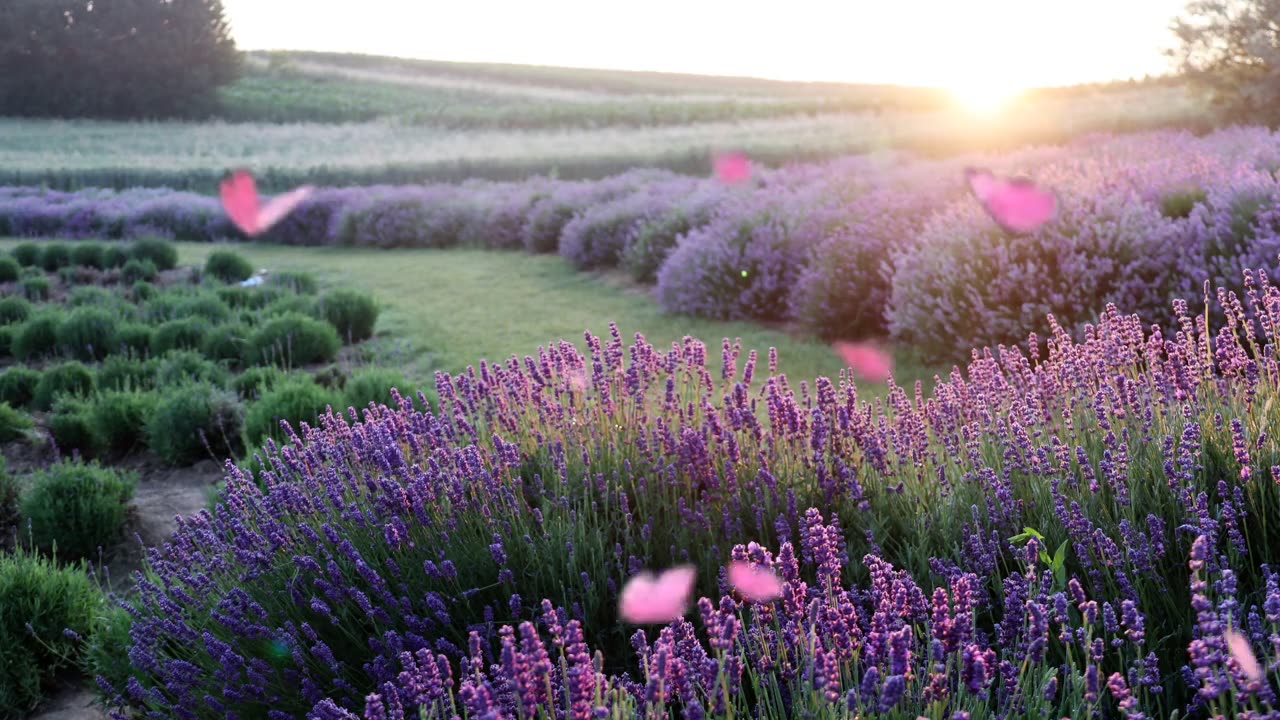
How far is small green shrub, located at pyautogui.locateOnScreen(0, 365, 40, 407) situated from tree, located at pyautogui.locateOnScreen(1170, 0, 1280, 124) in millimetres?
15768

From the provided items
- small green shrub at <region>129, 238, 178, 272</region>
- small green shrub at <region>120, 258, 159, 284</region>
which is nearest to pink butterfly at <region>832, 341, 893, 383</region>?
Answer: small green shrub at <region>120, 258, 159, 284</region>

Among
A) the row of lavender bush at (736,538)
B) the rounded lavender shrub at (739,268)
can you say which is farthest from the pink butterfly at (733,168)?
the row of lavender bush at (736,538)

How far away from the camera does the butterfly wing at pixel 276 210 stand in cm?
1752

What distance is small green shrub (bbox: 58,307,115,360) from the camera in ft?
26.9

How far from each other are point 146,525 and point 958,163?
762 cm

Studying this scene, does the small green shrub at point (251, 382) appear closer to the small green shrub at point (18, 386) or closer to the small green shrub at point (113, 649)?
the small green shrub at point (18, 386)

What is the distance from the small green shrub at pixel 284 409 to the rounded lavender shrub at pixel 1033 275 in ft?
11.8

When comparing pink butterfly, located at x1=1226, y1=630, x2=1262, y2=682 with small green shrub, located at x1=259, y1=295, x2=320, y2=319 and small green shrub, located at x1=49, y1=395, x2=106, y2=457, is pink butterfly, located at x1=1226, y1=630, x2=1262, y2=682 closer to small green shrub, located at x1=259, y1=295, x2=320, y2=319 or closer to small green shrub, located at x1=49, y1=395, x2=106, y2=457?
small green shrub, located at x1=49, y1=395, x2=106, y2=457

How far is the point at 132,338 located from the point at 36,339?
93 cm

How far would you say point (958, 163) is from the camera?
31.1 feet

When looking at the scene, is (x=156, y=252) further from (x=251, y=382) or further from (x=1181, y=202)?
(x=1181, y=202)

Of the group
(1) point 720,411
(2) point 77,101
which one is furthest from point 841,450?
(2) point 77,101

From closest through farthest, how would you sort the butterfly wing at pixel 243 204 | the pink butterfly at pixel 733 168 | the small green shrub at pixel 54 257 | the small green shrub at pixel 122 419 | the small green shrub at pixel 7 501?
the small green shrub at pixel 7 501
the small green shrub at pixel 122 419
the pink butterfly at pixel 733 168
the small green shrub at pixel 54 257
the butterfly wing at pixel 243 204

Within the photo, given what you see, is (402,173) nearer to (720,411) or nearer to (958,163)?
(958,163)
